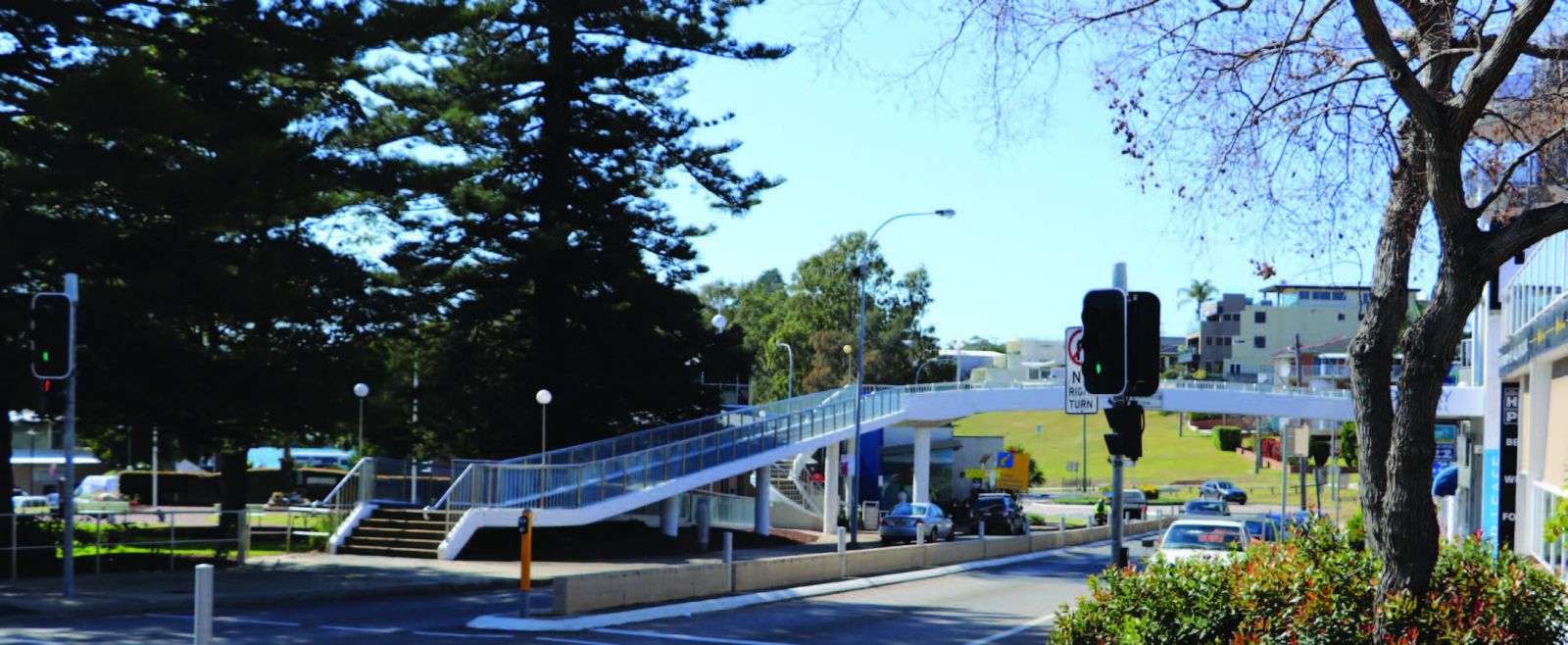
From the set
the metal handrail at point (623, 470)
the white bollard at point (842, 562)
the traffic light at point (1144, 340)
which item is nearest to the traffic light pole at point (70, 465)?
the metal handrail at point (623, 470)

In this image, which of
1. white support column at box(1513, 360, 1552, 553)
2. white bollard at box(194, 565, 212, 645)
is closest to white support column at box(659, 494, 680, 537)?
white support column at box(1513, 360, 1552, 553)

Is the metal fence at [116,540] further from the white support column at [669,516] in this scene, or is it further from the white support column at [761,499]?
the white support column at [761,499]

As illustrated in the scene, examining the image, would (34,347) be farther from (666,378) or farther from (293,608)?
(666,378)

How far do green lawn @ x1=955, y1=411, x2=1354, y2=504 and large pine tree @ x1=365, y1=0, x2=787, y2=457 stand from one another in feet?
163

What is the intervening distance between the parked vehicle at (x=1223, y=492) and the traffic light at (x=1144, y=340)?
242ft

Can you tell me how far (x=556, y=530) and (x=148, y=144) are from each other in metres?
17.3

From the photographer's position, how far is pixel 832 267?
10900cm

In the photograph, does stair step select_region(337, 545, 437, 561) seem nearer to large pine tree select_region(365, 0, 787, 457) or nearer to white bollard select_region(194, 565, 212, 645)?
large pine tree select_region(365, 0, 787, 457)

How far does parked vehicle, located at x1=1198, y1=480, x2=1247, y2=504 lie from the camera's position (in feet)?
279

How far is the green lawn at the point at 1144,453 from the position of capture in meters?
108

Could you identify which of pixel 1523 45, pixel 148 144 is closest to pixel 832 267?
pixel 148 144

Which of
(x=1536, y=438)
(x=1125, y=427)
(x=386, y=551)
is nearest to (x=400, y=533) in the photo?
(x=386, y=551)

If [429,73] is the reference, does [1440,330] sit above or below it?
below

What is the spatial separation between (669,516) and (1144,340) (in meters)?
30.2
